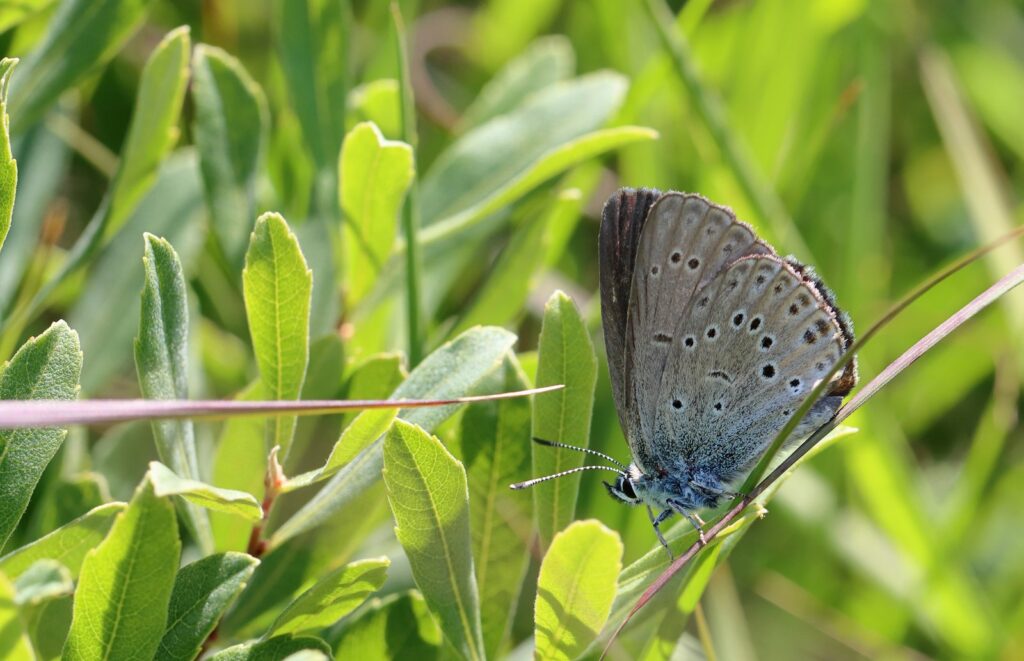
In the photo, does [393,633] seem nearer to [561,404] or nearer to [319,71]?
[561,404]

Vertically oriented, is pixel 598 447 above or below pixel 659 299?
below

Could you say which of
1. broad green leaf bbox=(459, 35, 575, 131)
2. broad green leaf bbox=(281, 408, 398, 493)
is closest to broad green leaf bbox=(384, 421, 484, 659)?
broad green leaf bbox=(281, 408, 398, 493)

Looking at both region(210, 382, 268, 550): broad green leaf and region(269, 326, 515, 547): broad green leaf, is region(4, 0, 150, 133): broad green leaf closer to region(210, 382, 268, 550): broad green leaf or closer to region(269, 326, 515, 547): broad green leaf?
region(210, 382, 268, 550): broad green leaf

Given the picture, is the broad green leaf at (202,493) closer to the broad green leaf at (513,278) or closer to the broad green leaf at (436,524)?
the broad green leaf at (436,524)

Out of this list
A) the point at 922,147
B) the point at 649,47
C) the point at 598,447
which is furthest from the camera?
the point at 922,147

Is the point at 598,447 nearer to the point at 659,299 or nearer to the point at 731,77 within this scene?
the point at 659,299

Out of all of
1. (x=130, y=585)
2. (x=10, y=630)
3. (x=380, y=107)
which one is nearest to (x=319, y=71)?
(x=380, y=107)

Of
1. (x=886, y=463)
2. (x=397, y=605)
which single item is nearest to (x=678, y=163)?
(x=886, y=463)
